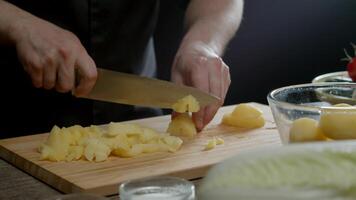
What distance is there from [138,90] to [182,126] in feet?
0.36

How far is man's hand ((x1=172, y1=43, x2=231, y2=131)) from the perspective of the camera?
1.37 m

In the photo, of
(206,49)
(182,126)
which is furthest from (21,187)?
(206,49)

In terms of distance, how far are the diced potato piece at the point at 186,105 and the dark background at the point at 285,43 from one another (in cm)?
110

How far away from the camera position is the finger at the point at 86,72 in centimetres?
124

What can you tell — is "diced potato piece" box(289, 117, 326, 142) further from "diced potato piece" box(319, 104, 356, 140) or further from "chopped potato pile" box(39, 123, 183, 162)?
"chopped potato pile" box(39, 123, 183, 162)

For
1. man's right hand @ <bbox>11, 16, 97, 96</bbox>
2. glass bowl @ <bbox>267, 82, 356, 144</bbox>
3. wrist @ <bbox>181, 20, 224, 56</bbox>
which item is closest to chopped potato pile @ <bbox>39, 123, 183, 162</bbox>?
man's right hand @ <bbox>11, 16, 97, 96</bbox>

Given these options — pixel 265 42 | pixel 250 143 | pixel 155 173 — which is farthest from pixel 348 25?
pixel 155 173

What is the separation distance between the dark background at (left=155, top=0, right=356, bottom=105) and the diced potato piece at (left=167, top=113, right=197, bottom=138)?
3.52ft

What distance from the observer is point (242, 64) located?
101 inches

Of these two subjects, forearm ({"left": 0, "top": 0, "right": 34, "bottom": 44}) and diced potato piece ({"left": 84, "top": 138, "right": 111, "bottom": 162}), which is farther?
forearm ({"left": 0, "top": 0, "right": 34, "bottom": 44})

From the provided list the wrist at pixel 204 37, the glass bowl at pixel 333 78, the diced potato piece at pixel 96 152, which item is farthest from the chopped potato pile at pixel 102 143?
the glass bowl at pixel 333 78

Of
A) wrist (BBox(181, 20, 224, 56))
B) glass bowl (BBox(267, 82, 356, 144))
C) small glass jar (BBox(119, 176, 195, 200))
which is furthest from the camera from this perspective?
wrist (BBox(181, 20, 224, 56))

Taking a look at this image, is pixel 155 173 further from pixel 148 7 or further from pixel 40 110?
pixel 148 7

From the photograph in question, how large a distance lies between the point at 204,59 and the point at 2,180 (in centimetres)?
52
